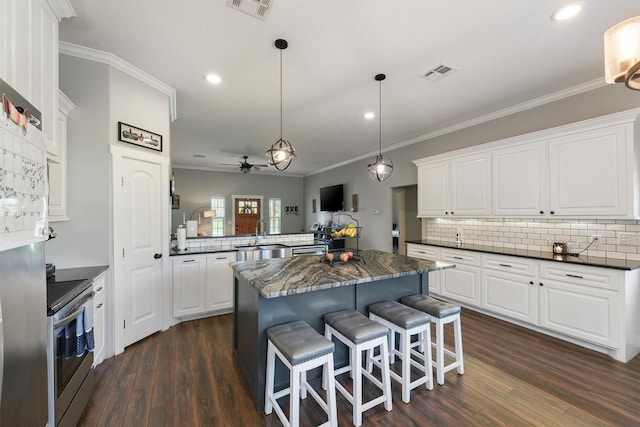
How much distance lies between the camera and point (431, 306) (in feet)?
7.41

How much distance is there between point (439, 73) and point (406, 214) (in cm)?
383

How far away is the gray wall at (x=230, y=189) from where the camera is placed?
815 centimetres

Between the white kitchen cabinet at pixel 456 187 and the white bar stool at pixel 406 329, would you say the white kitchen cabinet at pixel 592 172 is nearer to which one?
the white kitchen cabinet at pixel 456 187

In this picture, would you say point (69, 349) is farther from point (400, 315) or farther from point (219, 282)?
point (400, 315)

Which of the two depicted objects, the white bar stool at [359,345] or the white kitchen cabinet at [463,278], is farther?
the white kitchen cabinet at [463,278]

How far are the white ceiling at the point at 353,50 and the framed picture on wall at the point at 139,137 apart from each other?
Result: 2.07 ft

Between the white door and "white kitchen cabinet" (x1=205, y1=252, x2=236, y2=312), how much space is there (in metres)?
0.62

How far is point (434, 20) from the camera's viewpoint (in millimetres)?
2049

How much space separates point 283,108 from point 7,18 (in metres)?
2.73

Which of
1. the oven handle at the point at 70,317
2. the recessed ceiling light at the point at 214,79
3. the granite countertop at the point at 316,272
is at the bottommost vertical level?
the oven handle at the point at 70,317

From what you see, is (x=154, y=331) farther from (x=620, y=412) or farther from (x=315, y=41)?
(x=620, y=412)

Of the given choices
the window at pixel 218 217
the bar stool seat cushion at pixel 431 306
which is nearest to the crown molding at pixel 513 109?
the bar stool seat cushion at pixel 431 306

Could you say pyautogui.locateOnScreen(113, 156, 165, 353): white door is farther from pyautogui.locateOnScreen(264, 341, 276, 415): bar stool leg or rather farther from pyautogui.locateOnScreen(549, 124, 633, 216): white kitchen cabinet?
pyautogui.locateOnScreen(549, 124, 633, 216): white kitchen cabinet

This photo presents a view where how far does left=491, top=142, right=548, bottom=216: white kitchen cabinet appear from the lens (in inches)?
126
